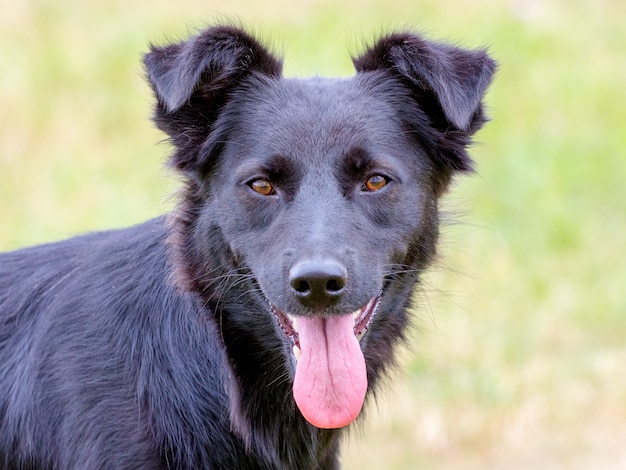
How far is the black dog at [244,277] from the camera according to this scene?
11.4 feet

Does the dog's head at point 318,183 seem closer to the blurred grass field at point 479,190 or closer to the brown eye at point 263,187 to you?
the brown eye at point 263,187

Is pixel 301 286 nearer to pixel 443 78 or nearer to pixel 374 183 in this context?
pixel 374 183

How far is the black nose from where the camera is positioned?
126 inches

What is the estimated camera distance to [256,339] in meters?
3.78

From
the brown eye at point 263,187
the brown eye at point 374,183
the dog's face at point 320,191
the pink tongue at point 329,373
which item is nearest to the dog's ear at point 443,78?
the dog's face at point 320,191

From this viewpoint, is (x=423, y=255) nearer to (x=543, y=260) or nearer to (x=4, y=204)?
(x=543, y=260)

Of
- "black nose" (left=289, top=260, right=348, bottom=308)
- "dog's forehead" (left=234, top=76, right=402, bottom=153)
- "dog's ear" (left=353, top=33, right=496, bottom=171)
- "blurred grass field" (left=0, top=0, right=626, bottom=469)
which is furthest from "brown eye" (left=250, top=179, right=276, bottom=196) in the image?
"dog's ear" (left=353, top=33, right=496, bottom=171)

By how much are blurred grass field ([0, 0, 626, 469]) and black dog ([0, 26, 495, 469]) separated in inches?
16.5

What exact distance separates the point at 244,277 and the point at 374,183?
2.08ft

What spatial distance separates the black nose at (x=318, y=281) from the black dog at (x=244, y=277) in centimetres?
2

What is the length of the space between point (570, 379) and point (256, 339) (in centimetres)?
398

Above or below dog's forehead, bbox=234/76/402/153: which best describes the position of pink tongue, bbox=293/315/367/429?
below

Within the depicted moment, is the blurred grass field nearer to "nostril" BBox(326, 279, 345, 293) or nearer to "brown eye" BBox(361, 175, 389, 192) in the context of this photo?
"brown eye" BBox(361, 175, 389, 192)

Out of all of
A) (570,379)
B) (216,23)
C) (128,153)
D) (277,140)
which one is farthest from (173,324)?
(128,153)
